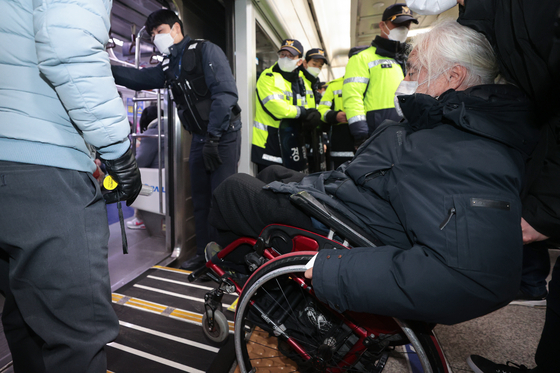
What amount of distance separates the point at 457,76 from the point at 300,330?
114 cm

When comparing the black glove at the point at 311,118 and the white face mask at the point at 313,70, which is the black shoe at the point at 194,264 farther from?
the white face mask at the point at 313,70

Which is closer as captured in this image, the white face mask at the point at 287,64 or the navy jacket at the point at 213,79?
the navy jacket at the point at 213,79

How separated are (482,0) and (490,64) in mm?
214

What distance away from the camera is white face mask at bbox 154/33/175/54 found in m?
2.14

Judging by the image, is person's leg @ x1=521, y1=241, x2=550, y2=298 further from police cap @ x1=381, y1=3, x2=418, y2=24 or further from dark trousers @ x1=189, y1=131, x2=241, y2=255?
police cap @ x1=381, y1=3, x2=418, y2=24

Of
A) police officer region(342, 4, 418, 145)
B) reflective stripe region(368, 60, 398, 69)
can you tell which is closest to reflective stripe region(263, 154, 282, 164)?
police officer region(342, 4, 418, 145)

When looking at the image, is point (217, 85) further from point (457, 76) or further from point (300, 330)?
point (300, 330)

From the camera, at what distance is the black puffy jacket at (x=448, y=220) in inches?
28.8

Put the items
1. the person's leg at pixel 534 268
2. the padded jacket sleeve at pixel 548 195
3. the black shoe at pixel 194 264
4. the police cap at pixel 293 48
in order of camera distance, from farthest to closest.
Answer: the police cap at pixel 293 48 → the black shoe at pixel 194 264 → the person's leg at pixel 534 268 → the padded jacket sleeve at pixel 548 195

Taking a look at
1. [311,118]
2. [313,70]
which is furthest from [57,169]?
[313,70]

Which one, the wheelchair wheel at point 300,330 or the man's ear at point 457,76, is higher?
the man's ear at point 457,76

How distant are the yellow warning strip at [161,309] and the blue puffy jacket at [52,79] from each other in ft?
4.14

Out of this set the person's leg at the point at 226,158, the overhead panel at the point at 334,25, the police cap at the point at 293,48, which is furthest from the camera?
the overhead panel at the point at 334,25

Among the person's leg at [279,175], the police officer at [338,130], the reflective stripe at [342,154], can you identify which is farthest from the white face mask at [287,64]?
the person's leg at [279,175]
